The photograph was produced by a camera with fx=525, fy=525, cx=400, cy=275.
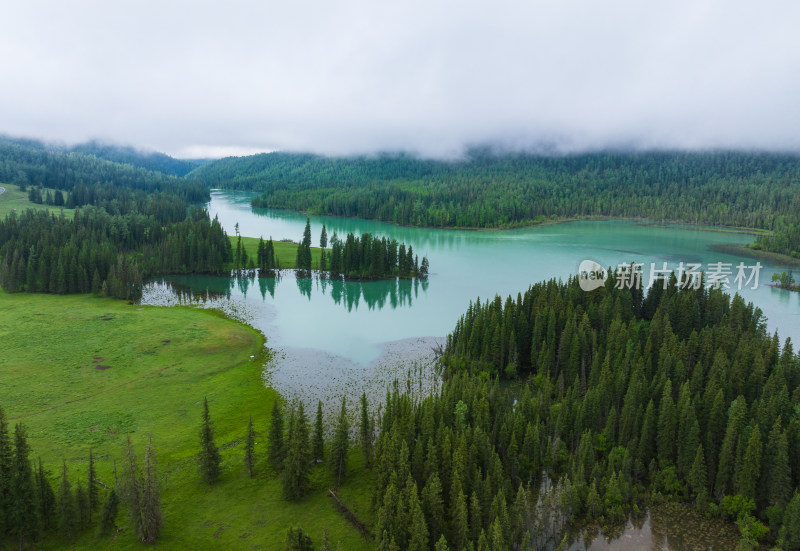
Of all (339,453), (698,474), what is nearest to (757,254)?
(698,474)

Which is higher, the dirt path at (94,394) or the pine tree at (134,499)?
the pine tree at (134,499)

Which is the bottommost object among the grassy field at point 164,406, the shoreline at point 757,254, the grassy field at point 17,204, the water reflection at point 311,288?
the grassy field at point 164,406

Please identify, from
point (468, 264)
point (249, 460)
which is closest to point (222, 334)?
point (249, 460)

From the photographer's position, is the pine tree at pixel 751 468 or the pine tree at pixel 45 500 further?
the pine tree at pixel 751 468

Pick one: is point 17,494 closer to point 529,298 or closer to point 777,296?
point 529,298

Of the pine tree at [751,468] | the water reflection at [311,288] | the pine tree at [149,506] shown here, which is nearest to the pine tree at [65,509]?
the pine tree at [149,506]

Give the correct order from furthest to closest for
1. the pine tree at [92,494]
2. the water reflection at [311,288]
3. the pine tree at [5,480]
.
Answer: the water reflection at [311,288]
the pine tree at [92,494]
the pine tree at [5,480]

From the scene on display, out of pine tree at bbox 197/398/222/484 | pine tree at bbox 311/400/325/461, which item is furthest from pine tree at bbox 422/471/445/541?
pine tree at bbox 197/398/222/484

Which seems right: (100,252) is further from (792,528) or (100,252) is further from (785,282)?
(785,282)

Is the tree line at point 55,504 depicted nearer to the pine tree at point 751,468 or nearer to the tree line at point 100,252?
the pine tree at point 751,468
